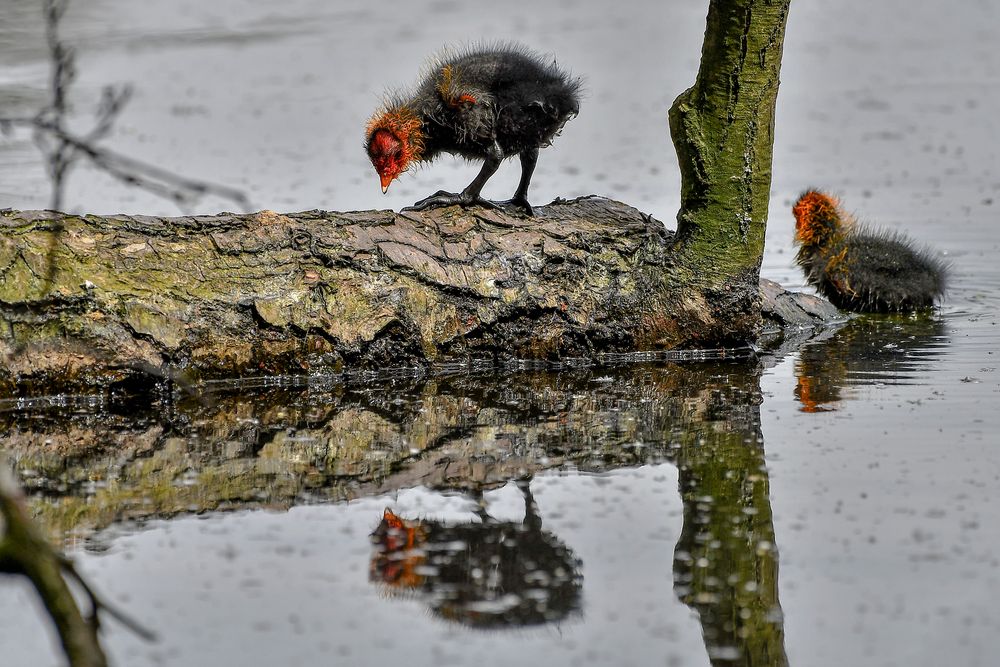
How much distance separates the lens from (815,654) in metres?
2.96

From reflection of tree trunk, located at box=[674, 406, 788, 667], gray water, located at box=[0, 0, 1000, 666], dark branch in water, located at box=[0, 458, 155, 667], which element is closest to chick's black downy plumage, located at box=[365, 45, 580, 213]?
gray water, located at box=[0, 0, 1000, 666]

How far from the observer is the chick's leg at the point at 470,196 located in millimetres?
5934

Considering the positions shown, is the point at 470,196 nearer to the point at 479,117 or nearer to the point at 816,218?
the point at 479,117

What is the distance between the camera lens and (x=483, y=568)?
343 centimetres

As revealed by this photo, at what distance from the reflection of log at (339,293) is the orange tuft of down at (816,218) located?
41.7 inches

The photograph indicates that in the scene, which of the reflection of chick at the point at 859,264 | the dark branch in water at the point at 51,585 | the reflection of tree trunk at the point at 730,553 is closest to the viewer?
the dark branch in water at the point at 51,585

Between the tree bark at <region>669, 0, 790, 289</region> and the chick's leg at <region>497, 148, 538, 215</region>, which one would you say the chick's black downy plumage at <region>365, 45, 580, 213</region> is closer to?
the chick's leg at <region>497, 148, 538, 215</region>

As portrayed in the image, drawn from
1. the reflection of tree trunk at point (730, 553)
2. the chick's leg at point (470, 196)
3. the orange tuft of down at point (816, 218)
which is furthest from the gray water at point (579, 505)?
the chick's leg at point (470, 196)

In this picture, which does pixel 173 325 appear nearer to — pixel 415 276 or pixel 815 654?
pixel 415 276

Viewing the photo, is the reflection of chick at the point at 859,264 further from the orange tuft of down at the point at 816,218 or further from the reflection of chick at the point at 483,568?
the reflection of chick at the point at 483,568

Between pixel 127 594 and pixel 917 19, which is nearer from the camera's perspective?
pixel 127 594

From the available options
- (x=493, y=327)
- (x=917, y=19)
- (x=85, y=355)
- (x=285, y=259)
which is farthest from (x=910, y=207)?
(x=917, y=19)

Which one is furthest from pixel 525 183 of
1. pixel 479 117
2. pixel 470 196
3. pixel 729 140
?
pixel 729 140

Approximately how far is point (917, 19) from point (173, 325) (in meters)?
12.5
